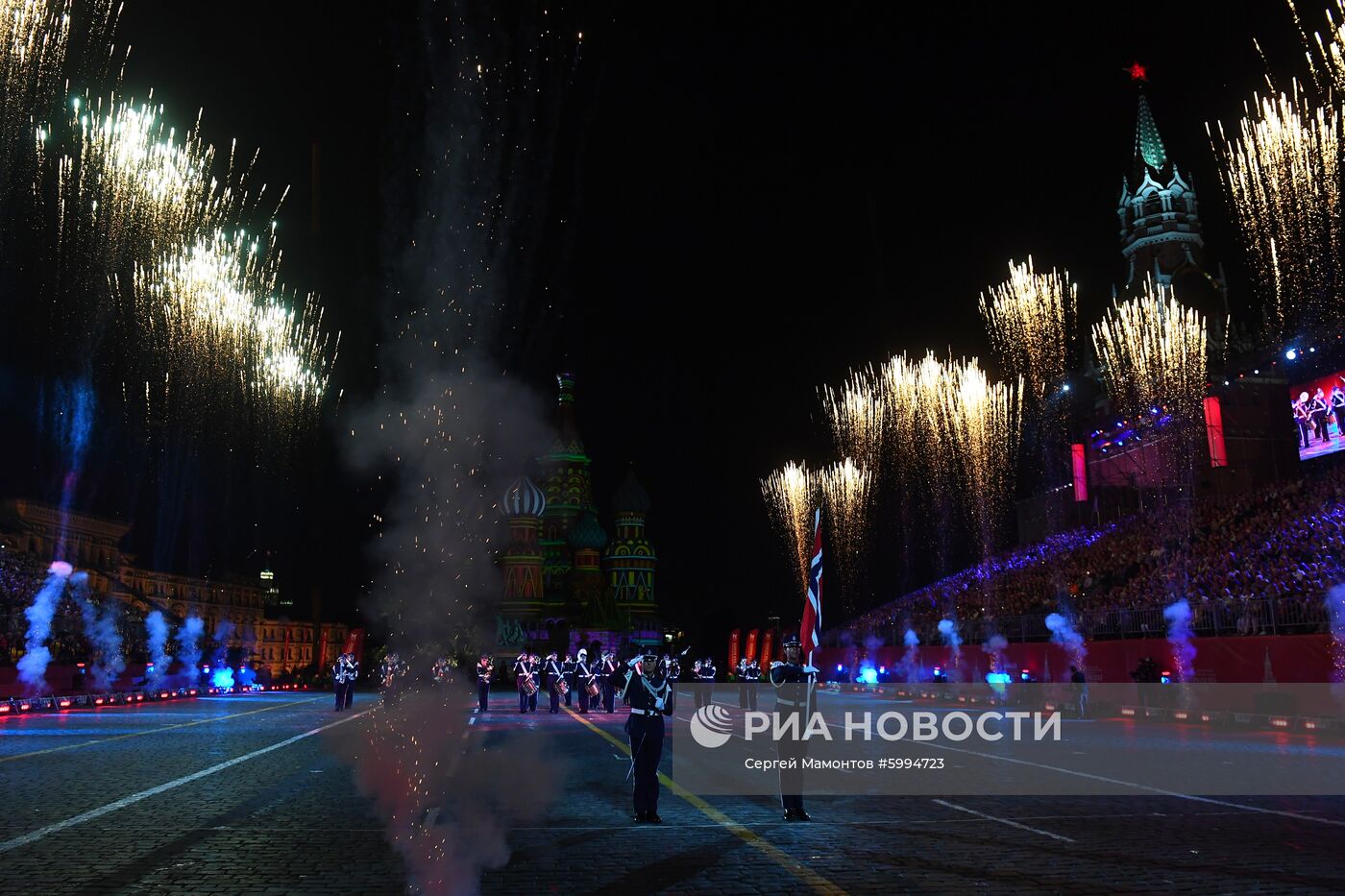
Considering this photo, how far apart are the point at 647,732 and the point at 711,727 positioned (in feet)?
42.4

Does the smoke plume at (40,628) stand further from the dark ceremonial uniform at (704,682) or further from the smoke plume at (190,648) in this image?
the dark ceremonial uniform at (704,682)

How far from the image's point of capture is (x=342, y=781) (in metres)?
13.2

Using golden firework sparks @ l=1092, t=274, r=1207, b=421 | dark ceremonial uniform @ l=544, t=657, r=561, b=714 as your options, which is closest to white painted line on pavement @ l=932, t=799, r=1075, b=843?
dark ceremonial uniform @ l=544, t=657, r=561, b=714

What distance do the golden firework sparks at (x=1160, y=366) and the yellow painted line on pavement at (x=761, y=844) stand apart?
3482 cm

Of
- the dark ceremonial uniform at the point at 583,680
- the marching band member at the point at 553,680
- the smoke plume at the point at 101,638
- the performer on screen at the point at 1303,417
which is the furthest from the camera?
the smoke plume at the point at 101,638

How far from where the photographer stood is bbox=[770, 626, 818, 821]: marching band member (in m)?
10.1

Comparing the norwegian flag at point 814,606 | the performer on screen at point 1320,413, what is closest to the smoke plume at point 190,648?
the norwegian flag at point 814,606

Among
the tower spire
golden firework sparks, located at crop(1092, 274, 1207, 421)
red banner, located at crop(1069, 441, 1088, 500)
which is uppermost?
the tower spire

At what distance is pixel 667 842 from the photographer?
29.1ft

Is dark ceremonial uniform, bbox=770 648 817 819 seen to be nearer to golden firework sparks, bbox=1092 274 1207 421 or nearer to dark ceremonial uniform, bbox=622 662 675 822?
dark ceremonial uniform, bbox=622 662 675 822

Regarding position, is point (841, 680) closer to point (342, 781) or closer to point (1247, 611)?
point (1247, 611)

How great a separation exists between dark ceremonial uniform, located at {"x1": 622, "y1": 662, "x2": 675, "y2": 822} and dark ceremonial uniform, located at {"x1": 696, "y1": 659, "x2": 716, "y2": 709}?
1331 cm

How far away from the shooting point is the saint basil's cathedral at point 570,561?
104625 mm

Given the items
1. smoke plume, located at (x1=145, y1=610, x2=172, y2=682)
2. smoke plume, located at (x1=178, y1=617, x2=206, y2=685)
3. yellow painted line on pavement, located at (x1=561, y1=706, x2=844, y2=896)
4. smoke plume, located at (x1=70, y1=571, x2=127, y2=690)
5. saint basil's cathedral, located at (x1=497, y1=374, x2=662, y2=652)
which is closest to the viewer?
yellow painted line on pavement, located at (x1=561, y1=706, x2=844, y2=896)
